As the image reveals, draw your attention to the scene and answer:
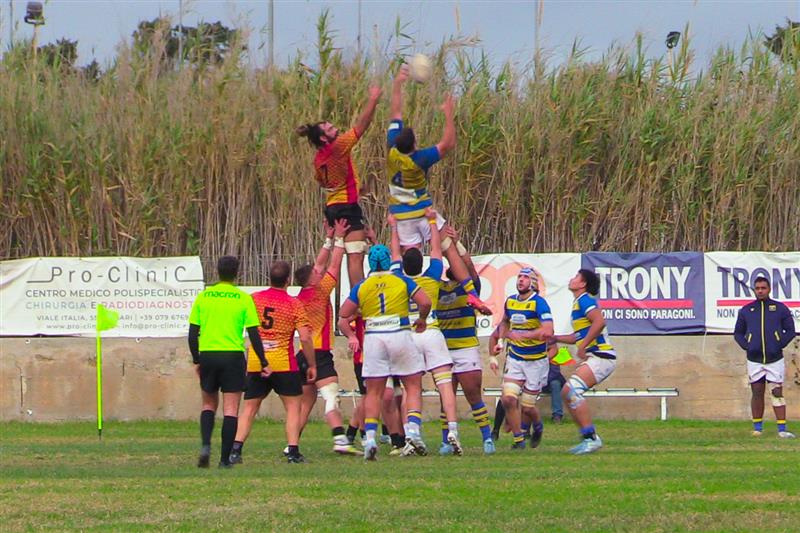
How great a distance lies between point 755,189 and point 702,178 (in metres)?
0.96

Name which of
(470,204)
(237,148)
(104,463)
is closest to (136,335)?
(237,148)

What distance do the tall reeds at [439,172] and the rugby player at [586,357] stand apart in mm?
8748

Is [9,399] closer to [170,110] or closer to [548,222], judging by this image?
[170,110]

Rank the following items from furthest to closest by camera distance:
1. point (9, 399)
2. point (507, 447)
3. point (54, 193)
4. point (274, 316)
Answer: point (54, 193), point (9, 399), point (507, 447), point (274, 316)

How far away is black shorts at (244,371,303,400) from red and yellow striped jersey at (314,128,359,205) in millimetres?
3041

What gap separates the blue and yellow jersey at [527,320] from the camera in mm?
15609

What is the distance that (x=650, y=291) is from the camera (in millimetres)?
23141

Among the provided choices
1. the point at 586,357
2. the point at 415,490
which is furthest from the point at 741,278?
the point at 415,490

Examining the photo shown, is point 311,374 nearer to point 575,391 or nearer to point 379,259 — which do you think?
point 379,259

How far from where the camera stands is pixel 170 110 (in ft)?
82.4

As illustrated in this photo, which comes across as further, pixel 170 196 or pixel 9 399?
pixel 170 196

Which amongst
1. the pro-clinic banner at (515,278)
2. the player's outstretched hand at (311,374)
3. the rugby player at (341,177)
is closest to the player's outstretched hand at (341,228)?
the rugby player at (341,177)

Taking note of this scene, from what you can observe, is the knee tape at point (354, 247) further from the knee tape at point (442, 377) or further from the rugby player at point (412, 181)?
the knee tape at point (442, 377)

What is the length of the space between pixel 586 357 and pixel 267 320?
3.80 meters
